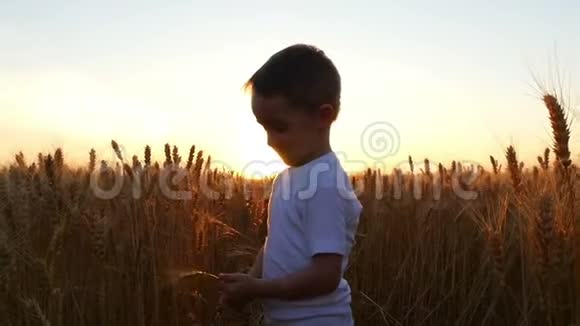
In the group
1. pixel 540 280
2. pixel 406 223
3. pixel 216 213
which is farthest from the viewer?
pixel 406 223

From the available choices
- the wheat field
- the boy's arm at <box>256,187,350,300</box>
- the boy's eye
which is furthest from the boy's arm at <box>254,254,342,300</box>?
the boy's eye

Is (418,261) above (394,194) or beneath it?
beneath

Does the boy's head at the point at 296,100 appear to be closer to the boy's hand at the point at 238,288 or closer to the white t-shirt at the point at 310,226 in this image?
the white t-shirt at the point at 310,226

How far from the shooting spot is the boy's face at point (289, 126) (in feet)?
A: 5.04

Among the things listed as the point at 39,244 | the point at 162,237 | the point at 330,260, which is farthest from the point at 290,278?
the point at 39,244

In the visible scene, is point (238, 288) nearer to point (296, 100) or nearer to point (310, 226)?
point (310, 226)

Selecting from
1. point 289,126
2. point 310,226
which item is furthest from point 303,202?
point 289,126

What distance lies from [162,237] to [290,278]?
0.74 m

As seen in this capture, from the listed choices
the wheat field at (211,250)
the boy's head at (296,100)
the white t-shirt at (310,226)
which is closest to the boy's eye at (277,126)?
the boy's head at (296,100)

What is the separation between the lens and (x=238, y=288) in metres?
1.53

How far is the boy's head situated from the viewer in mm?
1533

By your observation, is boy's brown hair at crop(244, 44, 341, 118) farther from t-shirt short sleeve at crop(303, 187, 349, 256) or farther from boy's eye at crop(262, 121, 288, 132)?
t-shirt short sleeve at crop(303, 187, 349, 256)

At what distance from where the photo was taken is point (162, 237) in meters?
2.15

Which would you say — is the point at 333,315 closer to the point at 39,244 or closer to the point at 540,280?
the point at 540,280
